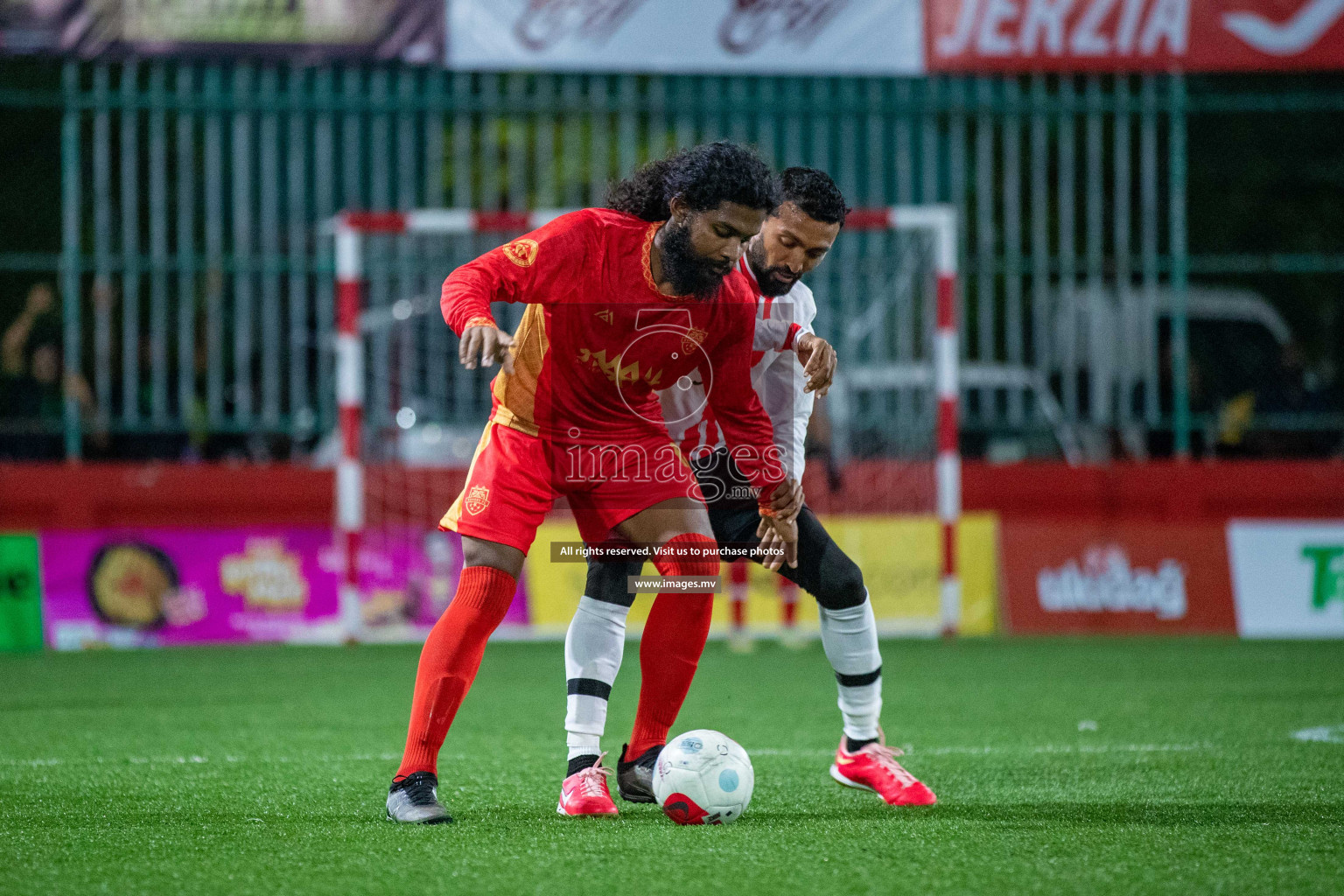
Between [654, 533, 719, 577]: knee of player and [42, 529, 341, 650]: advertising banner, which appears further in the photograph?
[42, 529, 341, 650]: advertising banner

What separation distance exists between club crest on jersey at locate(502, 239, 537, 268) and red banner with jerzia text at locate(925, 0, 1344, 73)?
26.4ft

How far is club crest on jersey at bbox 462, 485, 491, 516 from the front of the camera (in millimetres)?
4355

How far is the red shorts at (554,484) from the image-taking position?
14.3ft

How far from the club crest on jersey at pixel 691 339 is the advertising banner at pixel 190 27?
7554mm

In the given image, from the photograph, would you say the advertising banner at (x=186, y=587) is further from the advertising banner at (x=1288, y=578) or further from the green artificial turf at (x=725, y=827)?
the advertising banner at (x=1288, y=578)

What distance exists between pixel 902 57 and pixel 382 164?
12.9 ft

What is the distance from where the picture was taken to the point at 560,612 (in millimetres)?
10602

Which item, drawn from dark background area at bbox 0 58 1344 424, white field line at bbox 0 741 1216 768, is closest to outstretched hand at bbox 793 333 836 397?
white field line at bbox 0 741 1216 768

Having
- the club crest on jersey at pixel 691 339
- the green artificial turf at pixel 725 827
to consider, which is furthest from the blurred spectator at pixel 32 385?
the club crest on jersey at pixel 691 339

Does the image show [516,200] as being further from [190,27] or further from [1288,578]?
[1288,578]

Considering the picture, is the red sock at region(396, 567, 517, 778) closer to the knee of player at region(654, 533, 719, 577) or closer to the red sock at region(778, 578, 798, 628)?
the knee of player at region(654, 533, 719, 577)

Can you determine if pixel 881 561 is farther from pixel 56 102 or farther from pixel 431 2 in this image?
pixel 56 102

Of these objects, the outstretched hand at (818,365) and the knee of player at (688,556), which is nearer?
the outstretched hand at (818,365)

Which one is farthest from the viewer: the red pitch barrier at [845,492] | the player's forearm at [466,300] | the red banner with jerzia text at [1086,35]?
the red banner with jerzia text at [1086,35]
